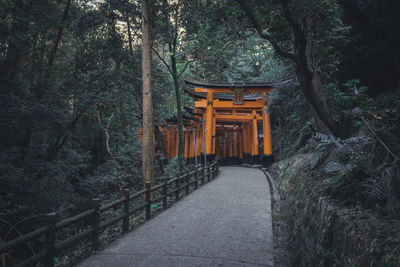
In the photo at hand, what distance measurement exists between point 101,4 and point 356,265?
1328 cm

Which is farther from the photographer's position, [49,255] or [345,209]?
[49,255]

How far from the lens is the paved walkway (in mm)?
3898

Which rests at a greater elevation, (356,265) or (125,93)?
(125,93)

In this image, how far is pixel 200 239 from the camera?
477 cm

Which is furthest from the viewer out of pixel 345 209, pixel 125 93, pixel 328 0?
pixel 125 93

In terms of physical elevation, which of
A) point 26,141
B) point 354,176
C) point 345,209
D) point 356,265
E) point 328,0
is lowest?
point 356,265

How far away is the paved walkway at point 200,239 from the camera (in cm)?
390

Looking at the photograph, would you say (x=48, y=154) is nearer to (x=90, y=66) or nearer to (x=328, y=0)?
(x=90, y=66)

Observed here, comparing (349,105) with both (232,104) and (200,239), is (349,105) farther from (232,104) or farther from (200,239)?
(232,104)

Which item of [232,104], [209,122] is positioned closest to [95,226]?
[209,122]

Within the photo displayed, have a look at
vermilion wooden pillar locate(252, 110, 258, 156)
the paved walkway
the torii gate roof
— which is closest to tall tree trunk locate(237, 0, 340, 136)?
the paved walkway

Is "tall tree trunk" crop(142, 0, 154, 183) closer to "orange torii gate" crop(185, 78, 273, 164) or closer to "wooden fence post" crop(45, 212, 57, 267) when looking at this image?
"wooden fence post" crop(45, 212, 57, 267)

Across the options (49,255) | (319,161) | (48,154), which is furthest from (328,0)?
(48,154)

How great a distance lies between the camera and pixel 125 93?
13.5 m
